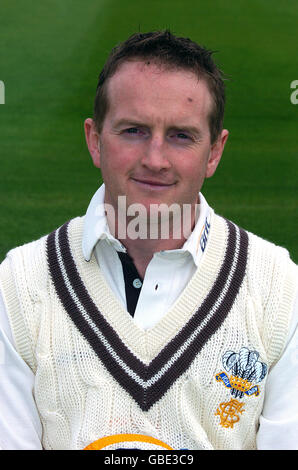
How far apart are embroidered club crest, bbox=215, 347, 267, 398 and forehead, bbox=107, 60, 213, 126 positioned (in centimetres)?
53

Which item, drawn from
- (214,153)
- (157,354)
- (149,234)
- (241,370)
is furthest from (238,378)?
(214,153)

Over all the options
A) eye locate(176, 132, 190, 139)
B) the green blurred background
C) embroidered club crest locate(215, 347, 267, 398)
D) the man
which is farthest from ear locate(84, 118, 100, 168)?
the green blurred background

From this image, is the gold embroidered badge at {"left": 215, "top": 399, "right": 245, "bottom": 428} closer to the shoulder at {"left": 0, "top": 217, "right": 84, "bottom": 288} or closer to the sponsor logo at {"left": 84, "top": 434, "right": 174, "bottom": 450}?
the sponsor logo at {"left": 84, "top": 434, "right": 174, "bottom": 450}

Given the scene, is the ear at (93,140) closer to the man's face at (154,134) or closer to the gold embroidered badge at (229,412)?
the man's face at (154,134)

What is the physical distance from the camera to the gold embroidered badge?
5.89 feet

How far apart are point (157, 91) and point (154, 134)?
90mm

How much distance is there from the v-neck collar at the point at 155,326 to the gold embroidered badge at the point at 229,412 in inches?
4.9

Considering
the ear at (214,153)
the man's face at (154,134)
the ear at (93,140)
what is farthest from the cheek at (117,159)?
the ear at (214,153)

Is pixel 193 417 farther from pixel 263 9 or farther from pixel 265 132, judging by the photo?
pixel 263 9

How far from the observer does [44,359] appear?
1.80 meters

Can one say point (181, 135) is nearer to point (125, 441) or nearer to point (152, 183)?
point (152, 183)

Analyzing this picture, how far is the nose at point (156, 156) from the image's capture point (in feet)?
5.59

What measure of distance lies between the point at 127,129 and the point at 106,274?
13.6 inches
